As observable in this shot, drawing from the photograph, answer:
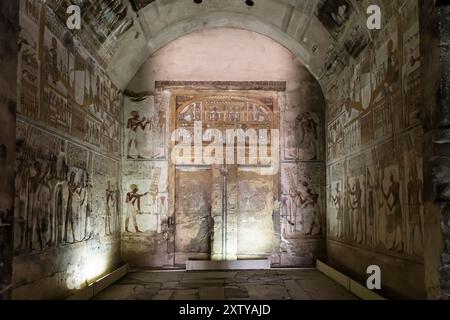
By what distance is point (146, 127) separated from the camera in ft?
28.2

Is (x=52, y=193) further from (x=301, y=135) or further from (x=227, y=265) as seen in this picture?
(x=301, y=135)

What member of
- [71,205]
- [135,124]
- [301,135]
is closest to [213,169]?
[135,124]

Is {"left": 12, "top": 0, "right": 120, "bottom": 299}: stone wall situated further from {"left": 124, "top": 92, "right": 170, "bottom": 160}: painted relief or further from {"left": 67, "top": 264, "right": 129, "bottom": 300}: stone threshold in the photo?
{"left": 124, "top": 92, "right": 170, "bottom": 160}: painted relief

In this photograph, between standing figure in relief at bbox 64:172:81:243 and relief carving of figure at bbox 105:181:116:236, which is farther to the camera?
relief carving of figure at bbox 105:181:116:236

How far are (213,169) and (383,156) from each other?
392 centimetres

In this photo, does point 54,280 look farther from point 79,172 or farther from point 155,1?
point 155,1

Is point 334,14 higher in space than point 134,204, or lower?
higher

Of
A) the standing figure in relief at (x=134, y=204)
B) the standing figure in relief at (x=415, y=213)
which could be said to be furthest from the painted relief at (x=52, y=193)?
the standing figure in relief at (x=415, y=213)

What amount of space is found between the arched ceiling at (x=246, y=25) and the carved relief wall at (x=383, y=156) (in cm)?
18

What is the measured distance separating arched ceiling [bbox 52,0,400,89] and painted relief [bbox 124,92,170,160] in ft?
1.86

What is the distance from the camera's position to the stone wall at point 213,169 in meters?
8.48

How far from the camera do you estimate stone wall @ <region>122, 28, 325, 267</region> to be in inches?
334

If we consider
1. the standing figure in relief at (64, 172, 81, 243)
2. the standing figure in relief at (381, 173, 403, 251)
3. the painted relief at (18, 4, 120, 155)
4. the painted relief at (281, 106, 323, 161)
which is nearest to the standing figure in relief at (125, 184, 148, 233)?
the painted relief at (18, 4, 120, 155)

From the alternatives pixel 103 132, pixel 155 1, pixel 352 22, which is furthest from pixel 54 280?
pixel 352 22
